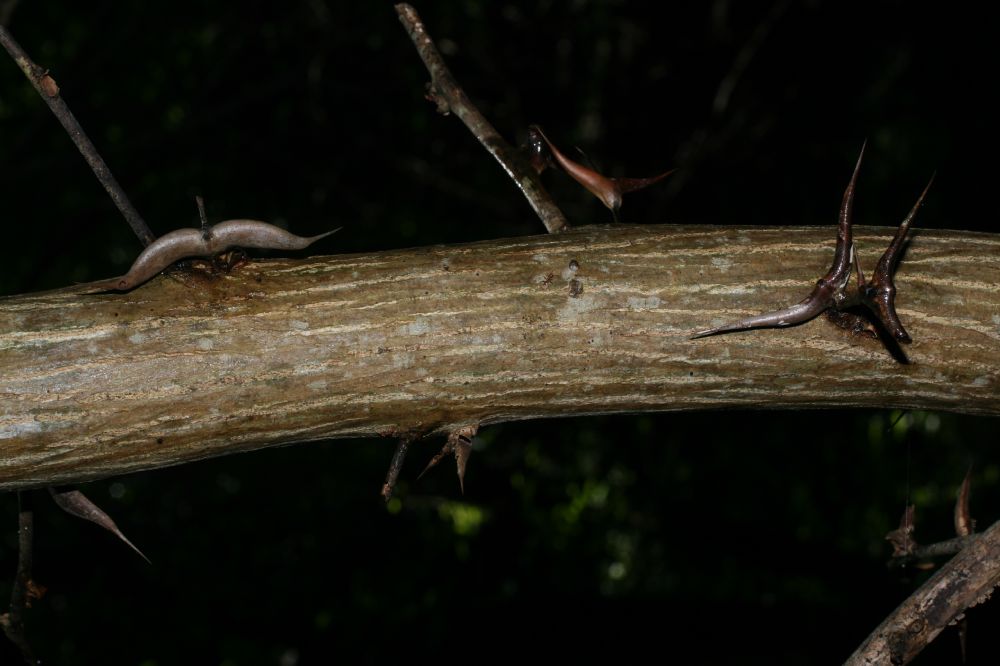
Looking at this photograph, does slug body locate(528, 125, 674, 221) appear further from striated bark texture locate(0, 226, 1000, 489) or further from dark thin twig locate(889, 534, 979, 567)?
dark thin twig locate(889, 534, 979, 567)

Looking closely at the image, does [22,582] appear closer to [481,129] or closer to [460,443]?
[460,443]

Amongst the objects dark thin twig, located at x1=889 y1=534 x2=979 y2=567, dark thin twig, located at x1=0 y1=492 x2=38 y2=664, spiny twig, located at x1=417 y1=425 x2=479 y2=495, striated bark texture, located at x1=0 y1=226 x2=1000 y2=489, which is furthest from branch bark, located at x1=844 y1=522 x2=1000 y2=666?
dark thin twig, located at x1=0 y1=492 x2=38 y2=664

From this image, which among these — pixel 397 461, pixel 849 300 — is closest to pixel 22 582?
pixel 397 461

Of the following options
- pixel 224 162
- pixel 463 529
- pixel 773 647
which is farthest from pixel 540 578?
pixel 224 162

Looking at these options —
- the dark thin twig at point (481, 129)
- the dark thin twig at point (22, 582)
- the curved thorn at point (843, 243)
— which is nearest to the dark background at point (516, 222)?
the dark thin twig at point (22, 582)

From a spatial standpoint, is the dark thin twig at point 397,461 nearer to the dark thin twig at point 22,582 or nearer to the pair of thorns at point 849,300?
the pair of thorns at point 849,300
